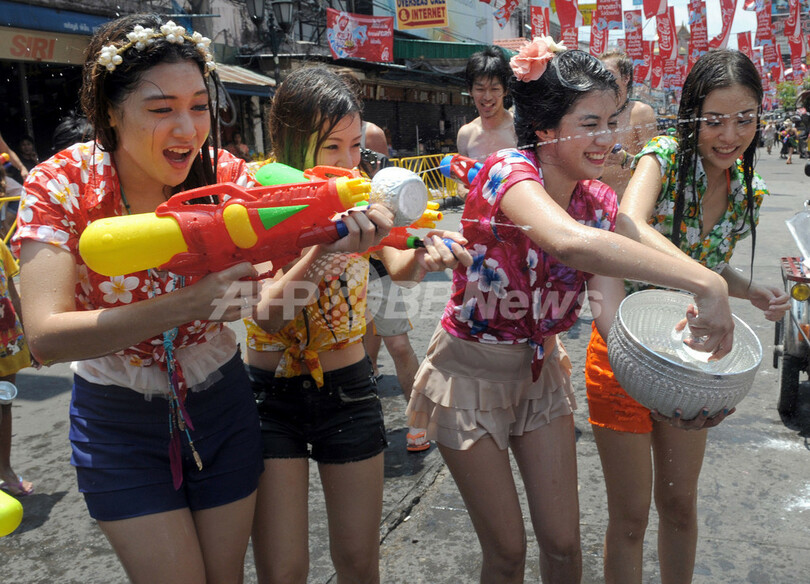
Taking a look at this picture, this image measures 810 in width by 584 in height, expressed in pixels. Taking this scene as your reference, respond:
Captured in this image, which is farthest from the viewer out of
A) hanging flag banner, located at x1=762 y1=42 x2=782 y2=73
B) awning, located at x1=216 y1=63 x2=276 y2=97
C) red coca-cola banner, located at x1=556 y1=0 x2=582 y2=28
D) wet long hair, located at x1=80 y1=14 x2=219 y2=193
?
hanging flag banner, located at x1=762 y1=42 x2=782 y2=73

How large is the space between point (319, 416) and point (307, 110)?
3.24 ft

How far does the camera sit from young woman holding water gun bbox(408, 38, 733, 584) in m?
2.07

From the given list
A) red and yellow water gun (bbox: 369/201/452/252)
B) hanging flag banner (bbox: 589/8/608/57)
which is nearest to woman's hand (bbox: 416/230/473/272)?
red and yellow water gun (bbox: 369/201/452/252)

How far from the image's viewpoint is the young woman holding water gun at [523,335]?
6.79ft

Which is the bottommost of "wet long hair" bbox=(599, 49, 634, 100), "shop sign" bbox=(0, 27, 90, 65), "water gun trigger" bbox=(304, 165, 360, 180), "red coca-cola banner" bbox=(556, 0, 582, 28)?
"water gun trigger" bbox=(304, 165, 360, 180)

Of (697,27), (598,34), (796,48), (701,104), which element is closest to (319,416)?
(701,104)

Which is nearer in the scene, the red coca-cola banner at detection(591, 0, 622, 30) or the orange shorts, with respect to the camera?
the orange shorts

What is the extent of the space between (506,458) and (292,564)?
2.34ft

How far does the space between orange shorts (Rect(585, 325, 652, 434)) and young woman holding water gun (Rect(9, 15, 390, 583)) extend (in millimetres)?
1131

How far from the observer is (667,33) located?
25.2 m

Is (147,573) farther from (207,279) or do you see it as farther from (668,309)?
(668,309)

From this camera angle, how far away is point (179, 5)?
42.0 ft

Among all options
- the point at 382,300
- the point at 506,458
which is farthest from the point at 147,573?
the point at 382,300

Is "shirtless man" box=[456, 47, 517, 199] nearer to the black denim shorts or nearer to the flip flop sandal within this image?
the black denim shorts
